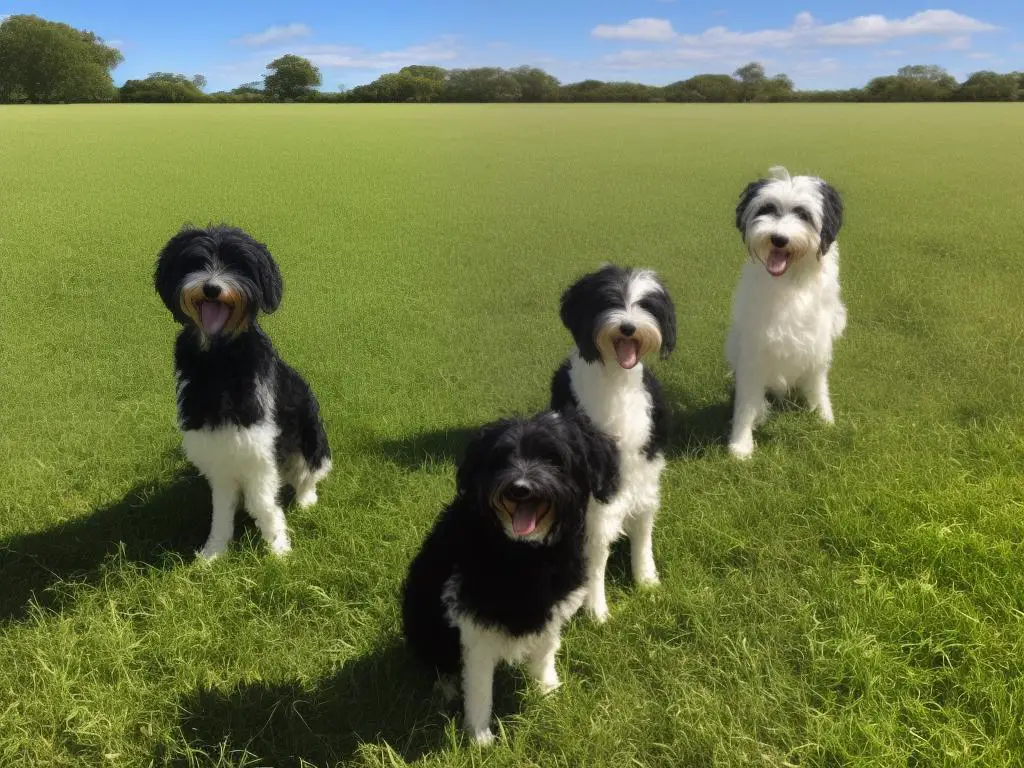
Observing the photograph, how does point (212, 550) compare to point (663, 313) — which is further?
point (212, 550)

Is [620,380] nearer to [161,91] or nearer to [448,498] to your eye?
[448,498]

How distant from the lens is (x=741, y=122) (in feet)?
69.8

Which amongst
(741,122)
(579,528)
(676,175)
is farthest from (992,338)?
(741,122)

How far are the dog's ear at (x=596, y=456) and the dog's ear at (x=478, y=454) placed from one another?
318 millimetres

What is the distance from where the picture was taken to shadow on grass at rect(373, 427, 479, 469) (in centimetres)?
507

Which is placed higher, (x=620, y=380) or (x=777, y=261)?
(x=777, y=261)

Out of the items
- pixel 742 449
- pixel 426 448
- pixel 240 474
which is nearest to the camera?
pixel 240 474

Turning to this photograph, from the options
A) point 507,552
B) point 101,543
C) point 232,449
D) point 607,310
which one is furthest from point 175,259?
point 507,552

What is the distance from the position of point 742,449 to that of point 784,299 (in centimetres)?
116

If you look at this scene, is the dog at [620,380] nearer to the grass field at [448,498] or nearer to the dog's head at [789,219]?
the grass field at [448,498]

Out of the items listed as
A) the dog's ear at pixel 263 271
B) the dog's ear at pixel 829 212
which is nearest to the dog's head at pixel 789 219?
the dog's ear at pixel 829 212

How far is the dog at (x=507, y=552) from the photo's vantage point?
8.31ft

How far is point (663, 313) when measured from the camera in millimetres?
3430

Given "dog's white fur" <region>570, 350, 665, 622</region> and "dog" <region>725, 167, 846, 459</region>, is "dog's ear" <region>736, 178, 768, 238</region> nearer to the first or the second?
"dog" <region>725, 167, 846, 459</region>
